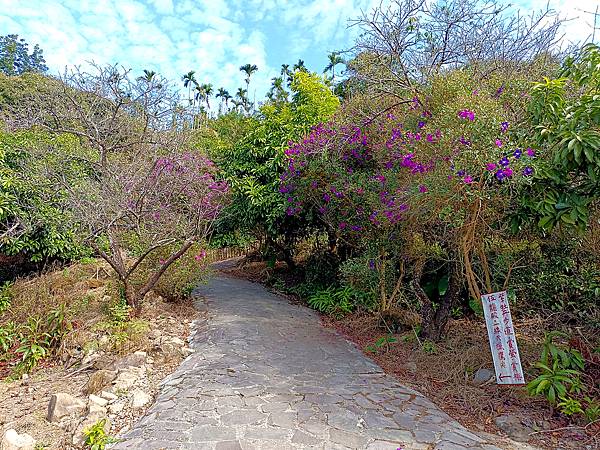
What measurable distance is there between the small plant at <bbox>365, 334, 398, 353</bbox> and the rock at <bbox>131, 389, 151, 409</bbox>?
2748mm

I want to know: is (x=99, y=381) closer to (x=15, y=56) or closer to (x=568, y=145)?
(x=568, y=145)

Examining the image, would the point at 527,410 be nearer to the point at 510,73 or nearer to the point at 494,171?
the point at 494,171

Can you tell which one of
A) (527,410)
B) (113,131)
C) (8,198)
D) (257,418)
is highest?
(113,131)

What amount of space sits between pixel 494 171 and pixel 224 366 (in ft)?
10.8

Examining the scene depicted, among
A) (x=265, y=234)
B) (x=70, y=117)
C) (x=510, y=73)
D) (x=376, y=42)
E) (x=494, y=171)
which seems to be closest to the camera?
(x=494, y=171)

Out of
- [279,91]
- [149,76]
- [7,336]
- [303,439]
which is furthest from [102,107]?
[279,91]

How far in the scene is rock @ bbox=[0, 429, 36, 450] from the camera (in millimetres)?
2932

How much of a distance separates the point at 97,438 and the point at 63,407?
0.80 meters

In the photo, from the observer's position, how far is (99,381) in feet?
13.2

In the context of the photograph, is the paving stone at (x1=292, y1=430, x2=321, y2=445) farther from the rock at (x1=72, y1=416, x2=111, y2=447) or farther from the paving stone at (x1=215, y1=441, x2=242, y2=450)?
the rock at (x1=72, y1=416, x2=111, y2=447)

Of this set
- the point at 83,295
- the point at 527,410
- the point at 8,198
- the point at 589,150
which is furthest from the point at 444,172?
the point at 8,198

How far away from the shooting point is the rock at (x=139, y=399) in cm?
359

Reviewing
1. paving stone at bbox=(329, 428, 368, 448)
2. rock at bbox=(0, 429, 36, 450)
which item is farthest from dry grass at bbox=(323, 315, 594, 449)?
rock at bbox=(0, 429, 36, 450)

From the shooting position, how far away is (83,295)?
20.5ft
